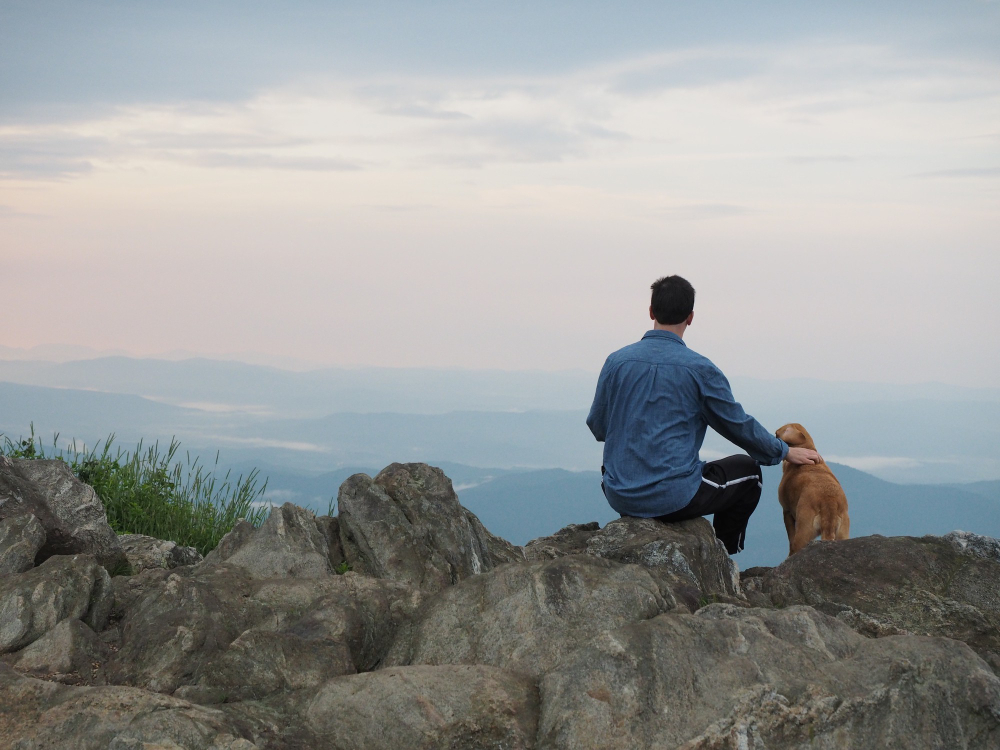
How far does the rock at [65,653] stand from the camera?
613 centimetres

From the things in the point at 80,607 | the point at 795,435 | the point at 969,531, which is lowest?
the point at 80,607

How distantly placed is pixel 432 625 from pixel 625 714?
1.76 meters

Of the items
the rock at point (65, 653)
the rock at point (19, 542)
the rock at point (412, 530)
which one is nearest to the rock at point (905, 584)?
the rock at point (412, 530)

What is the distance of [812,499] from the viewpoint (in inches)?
379

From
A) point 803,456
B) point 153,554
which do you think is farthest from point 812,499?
point 153,554

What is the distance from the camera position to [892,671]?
216 inches

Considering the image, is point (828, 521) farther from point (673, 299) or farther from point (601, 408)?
point (673, 299)

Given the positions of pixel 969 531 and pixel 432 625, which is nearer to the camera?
pixel 432 625

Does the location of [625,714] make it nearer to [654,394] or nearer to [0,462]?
[654,394]

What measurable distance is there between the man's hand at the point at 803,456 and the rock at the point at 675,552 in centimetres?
124

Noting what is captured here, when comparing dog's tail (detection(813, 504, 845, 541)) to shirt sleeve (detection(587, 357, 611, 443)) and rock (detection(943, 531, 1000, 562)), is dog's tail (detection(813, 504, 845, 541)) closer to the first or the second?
rock (detection(943, 531, 1000, 562))

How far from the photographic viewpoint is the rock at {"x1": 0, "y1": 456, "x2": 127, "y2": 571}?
8258mm

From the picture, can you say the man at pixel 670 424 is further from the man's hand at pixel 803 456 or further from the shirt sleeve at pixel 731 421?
the man's hand at pixel 803 456

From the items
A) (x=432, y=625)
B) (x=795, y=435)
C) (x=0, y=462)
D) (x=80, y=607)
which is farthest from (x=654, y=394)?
(x=0, y=462)
